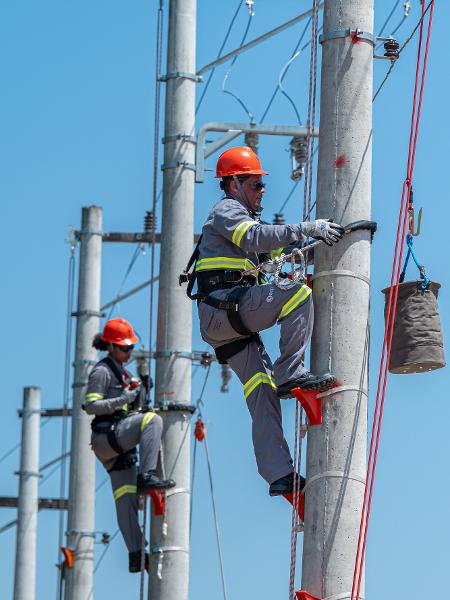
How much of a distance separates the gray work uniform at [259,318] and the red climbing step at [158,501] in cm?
455

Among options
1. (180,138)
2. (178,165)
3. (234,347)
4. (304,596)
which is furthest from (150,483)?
(304,596)

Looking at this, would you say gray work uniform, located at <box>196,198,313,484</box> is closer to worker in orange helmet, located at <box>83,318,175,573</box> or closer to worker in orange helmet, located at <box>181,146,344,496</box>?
worker in orange helmet, located at <box>181,146,344,496</box>

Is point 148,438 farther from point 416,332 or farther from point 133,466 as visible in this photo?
point 416,332

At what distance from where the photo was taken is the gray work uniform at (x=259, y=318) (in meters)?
7.78

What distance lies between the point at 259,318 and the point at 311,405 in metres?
0.75

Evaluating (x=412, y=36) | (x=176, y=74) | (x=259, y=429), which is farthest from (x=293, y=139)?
(x=259, y=429)

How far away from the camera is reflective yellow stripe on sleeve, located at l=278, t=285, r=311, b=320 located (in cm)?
771

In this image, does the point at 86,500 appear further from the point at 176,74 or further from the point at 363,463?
the point at 363,463

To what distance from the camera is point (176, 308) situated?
42.6 feet

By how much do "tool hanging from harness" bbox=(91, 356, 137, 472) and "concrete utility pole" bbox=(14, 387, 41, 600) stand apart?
32.6 feet

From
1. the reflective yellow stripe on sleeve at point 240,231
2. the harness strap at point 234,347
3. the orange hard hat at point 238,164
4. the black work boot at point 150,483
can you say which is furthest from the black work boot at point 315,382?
the black work boot at point 150,483

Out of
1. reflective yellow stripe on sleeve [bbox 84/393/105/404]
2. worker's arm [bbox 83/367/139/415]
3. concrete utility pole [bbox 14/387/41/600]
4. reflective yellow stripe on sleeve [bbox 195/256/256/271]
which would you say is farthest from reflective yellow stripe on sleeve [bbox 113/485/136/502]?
concrete utility pole [bbox 14/387/41/600]

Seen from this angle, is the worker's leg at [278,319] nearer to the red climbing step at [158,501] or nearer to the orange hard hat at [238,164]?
the orange hard hat at [238,164]

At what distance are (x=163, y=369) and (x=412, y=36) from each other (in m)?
4.76
